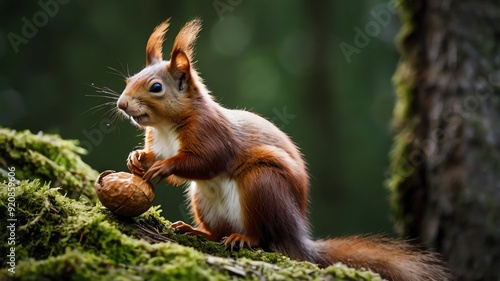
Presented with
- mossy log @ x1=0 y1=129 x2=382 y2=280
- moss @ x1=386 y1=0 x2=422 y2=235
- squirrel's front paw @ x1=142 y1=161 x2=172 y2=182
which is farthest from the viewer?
moss @ x1=386 y1=0 x2=422 y2=235

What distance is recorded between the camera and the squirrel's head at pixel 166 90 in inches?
91.9

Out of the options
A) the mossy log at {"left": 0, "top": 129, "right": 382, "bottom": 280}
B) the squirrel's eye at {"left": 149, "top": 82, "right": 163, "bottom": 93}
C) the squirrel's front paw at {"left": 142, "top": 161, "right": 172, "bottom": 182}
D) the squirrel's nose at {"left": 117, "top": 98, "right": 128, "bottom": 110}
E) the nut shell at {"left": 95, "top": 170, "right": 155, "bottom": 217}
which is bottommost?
the mossy log at {"left": 0, "top": 129, "right": 382, "bottom": 280}

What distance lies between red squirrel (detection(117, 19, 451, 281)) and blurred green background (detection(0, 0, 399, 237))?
15.7ft

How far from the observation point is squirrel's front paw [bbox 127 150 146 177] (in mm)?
2275

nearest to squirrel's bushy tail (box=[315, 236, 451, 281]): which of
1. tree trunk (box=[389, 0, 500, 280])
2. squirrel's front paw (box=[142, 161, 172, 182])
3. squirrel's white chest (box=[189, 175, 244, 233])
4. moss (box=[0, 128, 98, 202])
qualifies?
squirrel's white chest (box=[189, 175, 244, 233])

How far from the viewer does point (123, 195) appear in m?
1.98

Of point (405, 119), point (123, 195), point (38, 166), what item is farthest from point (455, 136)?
point (38, 166)

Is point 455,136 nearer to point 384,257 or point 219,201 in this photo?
point 384,257

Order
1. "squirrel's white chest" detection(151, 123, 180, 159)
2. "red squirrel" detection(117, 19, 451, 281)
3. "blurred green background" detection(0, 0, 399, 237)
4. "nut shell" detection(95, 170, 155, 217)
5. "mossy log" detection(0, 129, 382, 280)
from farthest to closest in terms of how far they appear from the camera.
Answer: "blurred green background" detection(0, 0, 399, 237)
"squirrel's white chest" detection(151, 123, 180, 159)
"red squirrel" detection(117, 19, 451, 281)
"nut shell" detection(95, 170, 155, 217)
"mossy log" detection(0, 129, 382, 280)

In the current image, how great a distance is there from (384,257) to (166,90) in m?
1.05

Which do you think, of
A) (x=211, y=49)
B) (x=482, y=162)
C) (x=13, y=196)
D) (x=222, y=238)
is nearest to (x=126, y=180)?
(x=13, y=196)

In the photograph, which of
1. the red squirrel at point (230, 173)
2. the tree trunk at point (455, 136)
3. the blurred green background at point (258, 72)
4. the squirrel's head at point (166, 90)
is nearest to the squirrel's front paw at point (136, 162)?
the red squirrel at point (230, 173)

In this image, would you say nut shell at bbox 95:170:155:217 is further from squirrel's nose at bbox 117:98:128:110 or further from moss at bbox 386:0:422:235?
moss at bbox 386:0:422:235

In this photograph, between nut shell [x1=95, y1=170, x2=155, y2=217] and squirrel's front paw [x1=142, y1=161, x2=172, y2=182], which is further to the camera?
squirrel's front paw [x1=142, y1=161, x2=172, y2=182]
